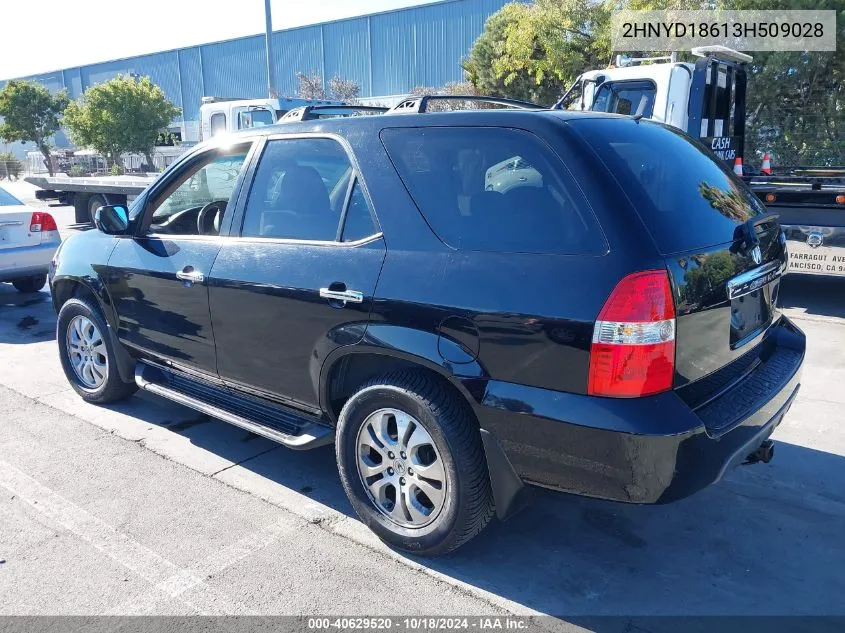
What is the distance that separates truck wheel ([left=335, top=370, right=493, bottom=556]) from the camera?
2.94 metres

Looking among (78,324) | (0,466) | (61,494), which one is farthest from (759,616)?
(78,324)

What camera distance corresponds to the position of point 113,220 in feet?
14.6

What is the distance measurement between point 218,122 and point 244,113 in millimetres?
993

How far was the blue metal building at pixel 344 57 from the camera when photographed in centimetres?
3716

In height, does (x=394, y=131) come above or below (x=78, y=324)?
above

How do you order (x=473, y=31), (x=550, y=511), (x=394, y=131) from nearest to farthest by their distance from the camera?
(x=394, y=131), (x=550, y=511), (x=473, y=31)

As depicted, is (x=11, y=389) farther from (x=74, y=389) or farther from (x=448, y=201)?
(x=448, y=201)

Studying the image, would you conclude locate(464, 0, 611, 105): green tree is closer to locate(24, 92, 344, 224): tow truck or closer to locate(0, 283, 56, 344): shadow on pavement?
locate(24, 92, 344, 224): tow truck

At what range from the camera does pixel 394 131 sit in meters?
3.28

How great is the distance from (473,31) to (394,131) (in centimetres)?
3501

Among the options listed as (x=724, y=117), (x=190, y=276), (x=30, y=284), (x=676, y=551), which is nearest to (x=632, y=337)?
(x=676, y=551)

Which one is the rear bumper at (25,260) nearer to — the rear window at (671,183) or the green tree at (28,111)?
the rear window at (671,183)

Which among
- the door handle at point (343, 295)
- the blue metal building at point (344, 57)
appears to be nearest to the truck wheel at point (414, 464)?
the door handle at point (343, 295)

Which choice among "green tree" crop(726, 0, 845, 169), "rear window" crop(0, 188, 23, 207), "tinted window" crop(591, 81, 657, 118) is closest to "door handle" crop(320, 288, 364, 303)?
"tinted window" crop(591, 81, 657, 118)
